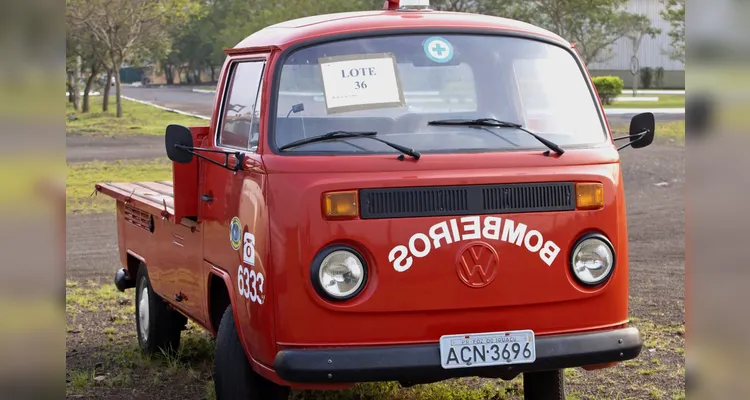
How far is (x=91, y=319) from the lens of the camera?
8.56 meters

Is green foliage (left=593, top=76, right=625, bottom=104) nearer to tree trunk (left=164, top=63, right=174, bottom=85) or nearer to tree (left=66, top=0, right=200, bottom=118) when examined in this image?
tree (left=66, top=0, right=200, bottom=118)

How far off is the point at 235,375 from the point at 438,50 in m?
1.85

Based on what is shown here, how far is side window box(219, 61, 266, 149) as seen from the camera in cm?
518

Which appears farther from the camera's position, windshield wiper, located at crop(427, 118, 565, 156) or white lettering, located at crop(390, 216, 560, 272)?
windshield wiper, located at crop(427, 118, 565, 156)

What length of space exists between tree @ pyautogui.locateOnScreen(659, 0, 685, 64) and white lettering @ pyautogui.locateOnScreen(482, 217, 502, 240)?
34216 millimetres

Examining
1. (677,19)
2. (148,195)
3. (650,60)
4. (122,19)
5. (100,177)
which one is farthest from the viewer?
(650,60)

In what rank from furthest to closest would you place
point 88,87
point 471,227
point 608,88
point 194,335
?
point 88,87 < point 608,88 < point 194,335 < point 471,227

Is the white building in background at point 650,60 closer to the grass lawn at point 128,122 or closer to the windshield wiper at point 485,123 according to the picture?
the grass lawn at point 128,122

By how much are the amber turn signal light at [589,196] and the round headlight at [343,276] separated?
3.45 feet

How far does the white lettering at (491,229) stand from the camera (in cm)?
463

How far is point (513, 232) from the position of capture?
466 cm

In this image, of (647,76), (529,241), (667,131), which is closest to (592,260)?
(529,241)

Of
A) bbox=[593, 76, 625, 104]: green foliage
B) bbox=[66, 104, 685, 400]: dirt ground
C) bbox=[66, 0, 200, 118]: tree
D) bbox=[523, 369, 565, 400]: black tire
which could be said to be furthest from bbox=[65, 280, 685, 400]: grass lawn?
bbox=[593, 76, 625, 104]: green foliage

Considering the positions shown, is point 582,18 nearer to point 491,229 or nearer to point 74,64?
point 74,64
